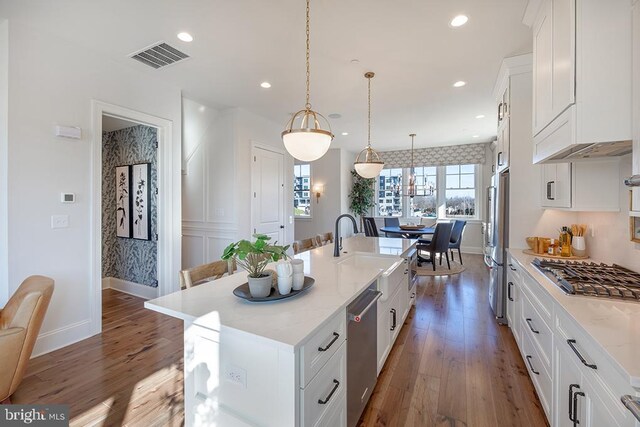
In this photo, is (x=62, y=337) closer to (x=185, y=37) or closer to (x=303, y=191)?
(x=185, y=37)

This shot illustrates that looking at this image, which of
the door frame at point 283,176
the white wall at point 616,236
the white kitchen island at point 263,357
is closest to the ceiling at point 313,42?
the door frame at point 283,176

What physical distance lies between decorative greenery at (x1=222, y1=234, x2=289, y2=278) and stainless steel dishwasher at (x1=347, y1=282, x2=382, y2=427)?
50 cm

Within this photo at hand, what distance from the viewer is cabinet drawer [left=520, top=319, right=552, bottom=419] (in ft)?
5.52

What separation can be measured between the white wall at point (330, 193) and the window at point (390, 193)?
3.78 feet

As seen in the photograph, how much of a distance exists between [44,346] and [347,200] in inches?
258

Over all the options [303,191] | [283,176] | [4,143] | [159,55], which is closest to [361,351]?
[4,143]

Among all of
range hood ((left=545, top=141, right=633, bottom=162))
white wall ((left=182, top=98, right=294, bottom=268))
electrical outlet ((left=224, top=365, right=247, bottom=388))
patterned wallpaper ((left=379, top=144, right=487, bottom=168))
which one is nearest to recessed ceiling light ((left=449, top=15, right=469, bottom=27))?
range hood ((left=545, top=141, right=633, bottom=162))

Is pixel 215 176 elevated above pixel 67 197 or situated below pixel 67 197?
above

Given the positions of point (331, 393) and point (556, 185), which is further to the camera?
point (556, 185)

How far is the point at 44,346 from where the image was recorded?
8.41 ft

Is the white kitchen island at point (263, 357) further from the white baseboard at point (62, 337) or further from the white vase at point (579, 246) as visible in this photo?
the white vase at point (579, 246)

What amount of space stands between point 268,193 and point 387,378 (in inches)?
142

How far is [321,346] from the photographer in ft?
4.01

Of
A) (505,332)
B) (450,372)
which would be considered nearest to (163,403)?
(450,372)
